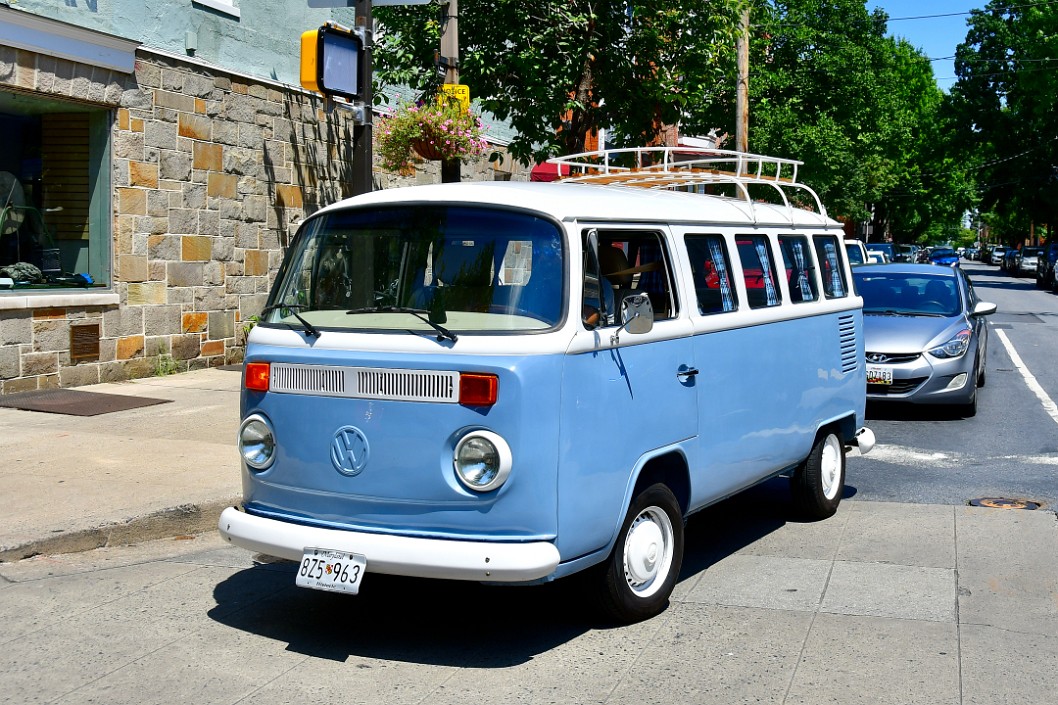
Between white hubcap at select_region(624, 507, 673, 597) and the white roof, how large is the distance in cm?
143

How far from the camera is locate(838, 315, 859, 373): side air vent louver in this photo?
312 inches

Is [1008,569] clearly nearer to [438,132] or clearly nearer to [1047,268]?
[438,132]

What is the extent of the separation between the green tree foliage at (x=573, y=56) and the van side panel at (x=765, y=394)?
290 inches

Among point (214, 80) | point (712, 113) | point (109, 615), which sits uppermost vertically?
point (712, 113)

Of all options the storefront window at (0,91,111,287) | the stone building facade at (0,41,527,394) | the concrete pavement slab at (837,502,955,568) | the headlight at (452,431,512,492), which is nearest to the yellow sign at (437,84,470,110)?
the stone building facade at (0,41,527,394)

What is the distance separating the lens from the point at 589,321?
5.15m

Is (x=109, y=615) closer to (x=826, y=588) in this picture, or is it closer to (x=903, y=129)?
(x=826, y=588)

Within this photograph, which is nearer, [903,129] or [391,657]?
[391,657]

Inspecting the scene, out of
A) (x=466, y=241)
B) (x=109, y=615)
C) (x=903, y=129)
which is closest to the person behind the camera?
(x=466, y=241)

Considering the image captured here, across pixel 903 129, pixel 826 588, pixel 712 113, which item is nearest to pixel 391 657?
pixel 826 588

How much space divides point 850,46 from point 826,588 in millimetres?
32441

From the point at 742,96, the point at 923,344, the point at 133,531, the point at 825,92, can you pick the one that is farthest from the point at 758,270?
the point at 825,92

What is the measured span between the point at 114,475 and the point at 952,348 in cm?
839

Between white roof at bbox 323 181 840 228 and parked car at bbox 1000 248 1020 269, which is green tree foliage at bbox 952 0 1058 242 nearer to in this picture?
parked car at bbox 1000 248 1020 269
